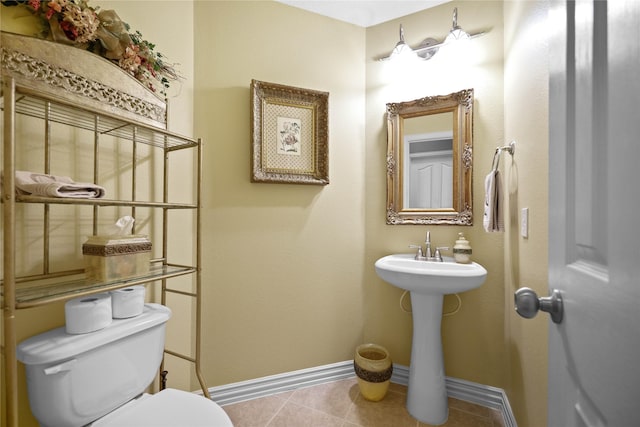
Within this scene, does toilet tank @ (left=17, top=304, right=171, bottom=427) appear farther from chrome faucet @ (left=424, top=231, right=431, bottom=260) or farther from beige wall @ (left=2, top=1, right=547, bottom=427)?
chrome faucet @ (left=424, top=231, right=431, bottom=260)

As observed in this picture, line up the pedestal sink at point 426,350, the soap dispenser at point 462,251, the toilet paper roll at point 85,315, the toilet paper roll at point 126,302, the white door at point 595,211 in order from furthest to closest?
the soap dispenser at point 462,251 < the pedestal sink at point 426,350 < the toilet paper roll at point 126,302 < the toilet paper roll at point 85,315 < the white door at point 595,211

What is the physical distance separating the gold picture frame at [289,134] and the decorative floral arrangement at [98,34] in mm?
542

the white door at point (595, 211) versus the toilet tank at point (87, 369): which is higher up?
the white door at point (595, 211)

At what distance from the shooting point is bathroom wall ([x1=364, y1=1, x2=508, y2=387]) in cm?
161

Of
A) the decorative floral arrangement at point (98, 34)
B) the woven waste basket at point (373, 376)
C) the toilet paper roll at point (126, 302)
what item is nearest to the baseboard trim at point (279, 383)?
the woven waste basket at point (373, 376)

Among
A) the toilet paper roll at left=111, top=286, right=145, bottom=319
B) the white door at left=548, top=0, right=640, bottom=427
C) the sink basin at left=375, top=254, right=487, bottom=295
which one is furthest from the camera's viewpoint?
the sink basin at left=375, top=254, right=487, bottom=295

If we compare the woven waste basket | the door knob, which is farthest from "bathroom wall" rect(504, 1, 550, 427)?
the woven waste basket

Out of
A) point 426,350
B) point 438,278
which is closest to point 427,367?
point 426,350

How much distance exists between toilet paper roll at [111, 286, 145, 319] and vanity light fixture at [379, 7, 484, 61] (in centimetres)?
195

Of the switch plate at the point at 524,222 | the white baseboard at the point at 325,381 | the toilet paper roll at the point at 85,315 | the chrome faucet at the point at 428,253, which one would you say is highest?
the switch plate at the point at 524,222

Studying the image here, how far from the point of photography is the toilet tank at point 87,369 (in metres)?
0.88

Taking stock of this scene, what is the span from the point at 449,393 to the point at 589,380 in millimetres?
1582

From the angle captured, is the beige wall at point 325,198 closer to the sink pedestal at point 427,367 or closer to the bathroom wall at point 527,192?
the bathroom wall at point 527,192

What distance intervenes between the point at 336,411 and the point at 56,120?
1938 millimetres
